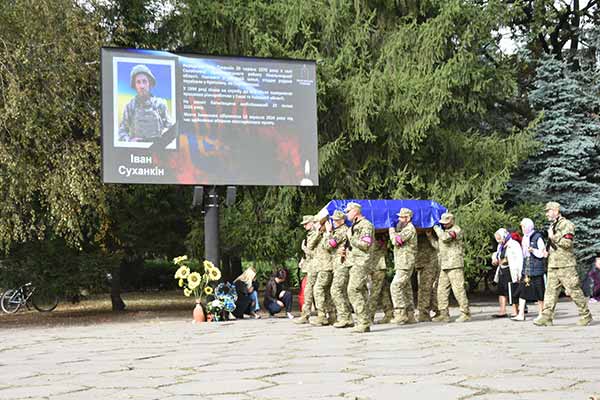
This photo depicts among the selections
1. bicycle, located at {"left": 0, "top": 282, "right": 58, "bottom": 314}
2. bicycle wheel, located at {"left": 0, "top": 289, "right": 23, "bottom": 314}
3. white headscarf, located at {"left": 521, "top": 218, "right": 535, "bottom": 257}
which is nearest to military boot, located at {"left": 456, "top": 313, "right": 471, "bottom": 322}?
white headscarf, located at {"left": 521, "top": 218, "right": 535, "bottom": 257}

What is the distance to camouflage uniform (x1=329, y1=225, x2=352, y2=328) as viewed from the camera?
1248 cm

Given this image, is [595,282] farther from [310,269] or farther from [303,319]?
[310,269]

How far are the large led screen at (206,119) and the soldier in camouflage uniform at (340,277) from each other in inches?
123

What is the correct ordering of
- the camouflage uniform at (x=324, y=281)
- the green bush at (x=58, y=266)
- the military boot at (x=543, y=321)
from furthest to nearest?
the green bush at (x=58, y=266), the camouflage uniform at (x=324, y=281), the military boot at (x=543, y=321)

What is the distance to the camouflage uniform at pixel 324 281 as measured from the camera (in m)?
13.1

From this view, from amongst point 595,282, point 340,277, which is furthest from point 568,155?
point 340,277

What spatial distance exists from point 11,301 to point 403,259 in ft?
40.3

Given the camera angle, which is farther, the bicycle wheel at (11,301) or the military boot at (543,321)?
the bicycle wheel at (11,301)

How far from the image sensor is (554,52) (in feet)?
89.5

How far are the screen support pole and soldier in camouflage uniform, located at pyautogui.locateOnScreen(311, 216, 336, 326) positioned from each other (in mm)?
3026

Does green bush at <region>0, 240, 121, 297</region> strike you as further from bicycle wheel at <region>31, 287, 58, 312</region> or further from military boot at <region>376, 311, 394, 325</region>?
military boot at <region>376, 311, 394, 325</region>

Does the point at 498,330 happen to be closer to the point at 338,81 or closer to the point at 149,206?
the point at 338,81

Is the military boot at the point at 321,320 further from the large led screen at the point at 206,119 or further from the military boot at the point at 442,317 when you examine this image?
the large led screen at the point at 206,119

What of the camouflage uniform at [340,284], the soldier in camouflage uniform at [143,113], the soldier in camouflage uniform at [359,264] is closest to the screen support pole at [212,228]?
the soldier in camouflage uniform at [143,113]
